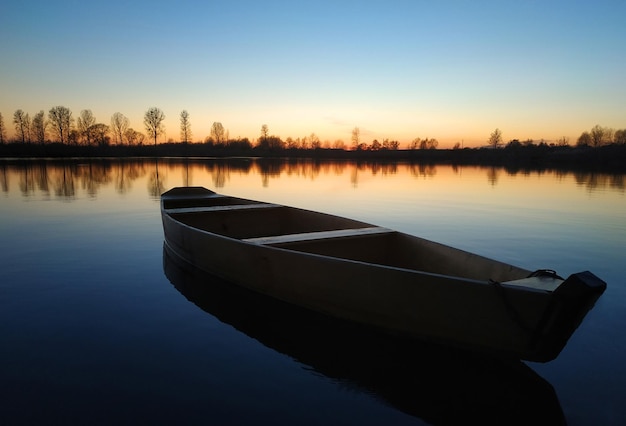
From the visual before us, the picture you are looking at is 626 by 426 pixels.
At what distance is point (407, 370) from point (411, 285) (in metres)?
0.96

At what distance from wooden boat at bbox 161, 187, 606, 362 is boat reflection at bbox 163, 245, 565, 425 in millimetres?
303

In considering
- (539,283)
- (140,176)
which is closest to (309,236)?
(539,283)

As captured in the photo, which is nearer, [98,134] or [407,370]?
[407,370]

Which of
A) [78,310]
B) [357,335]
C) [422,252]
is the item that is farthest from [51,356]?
[422,252]

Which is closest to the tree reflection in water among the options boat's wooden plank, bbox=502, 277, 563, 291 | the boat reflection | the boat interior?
the boat interior

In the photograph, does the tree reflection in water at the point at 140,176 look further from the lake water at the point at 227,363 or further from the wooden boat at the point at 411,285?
the wooden boat at the point at 411,285

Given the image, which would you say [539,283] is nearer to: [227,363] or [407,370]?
[407,370]

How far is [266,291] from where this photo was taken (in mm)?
5234

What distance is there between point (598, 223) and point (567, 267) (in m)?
6.74

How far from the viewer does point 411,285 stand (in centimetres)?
373

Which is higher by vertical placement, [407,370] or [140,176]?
[140,176]

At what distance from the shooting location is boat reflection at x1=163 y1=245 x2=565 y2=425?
328cm

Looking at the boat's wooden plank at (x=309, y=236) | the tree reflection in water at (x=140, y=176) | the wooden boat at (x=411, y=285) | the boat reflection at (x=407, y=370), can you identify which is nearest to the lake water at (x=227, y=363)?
the boat reflection at (x=407, y=370)

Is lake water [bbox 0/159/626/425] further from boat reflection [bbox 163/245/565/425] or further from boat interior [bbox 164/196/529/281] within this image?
boat interior [bbox 164/196/529/281]
